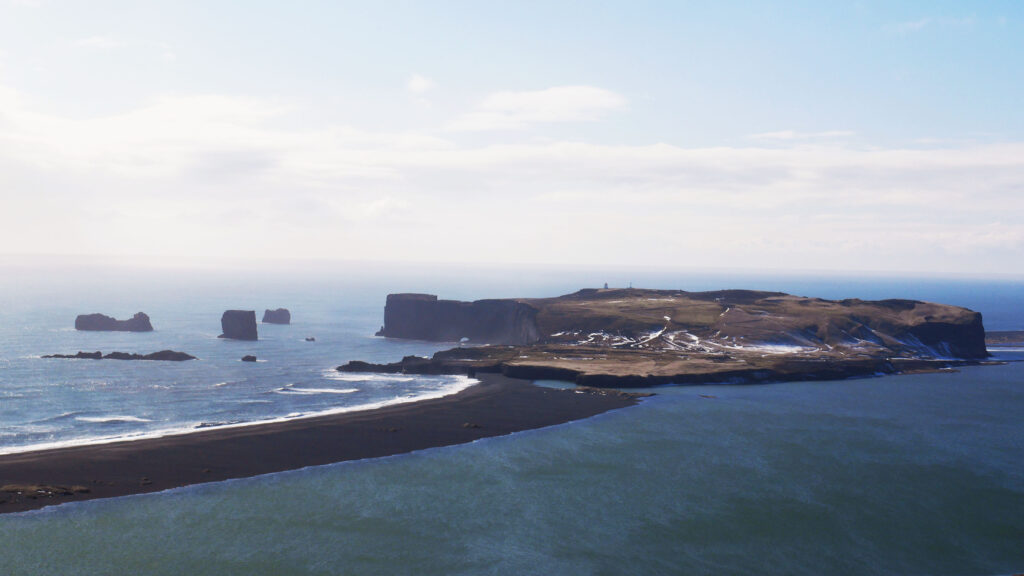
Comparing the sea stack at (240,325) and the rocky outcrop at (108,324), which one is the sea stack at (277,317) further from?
the sea stack at (240,325)

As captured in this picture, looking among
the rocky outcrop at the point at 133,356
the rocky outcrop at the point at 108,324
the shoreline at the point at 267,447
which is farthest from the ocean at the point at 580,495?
the rocky outcrop at the point at 108,324

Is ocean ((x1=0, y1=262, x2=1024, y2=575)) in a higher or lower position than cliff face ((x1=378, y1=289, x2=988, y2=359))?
lower

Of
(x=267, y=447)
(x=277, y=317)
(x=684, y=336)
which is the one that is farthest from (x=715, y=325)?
(x=277, y=317)

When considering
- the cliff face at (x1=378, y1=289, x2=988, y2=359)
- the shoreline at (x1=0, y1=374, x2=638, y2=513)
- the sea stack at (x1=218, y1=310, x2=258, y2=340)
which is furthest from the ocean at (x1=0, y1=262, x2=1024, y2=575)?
the sea stack at (x1=218, y1=310, x2=258, y2=340)

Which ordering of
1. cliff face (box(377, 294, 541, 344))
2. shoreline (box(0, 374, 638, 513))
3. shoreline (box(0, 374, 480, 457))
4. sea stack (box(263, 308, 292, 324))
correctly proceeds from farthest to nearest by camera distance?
sea stack (box(263, 308, 292, 324))
cliff face (box(377, 294, 541, 344))
shoreline (box(0, 374, 480, 457))
shoreline (box(0, 374, 638, 513))

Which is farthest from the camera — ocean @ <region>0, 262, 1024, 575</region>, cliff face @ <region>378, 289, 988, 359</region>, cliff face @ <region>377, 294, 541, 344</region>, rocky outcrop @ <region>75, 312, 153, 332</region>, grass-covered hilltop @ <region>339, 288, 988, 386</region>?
rocky outcrop @ <region>75, 312, 153, 332</region>

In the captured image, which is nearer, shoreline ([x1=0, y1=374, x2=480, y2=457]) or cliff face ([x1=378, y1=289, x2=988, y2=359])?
shoreline ([x1=0, y1=374, x2=480, y2=457])

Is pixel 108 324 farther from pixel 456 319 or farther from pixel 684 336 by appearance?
pixel 684 336

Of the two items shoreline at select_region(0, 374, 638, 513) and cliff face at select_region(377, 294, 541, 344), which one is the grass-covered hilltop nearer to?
cliff face at select_region(377, 294, 541, 344)
